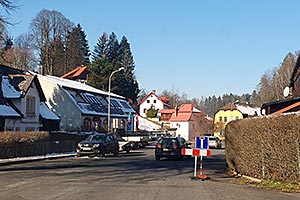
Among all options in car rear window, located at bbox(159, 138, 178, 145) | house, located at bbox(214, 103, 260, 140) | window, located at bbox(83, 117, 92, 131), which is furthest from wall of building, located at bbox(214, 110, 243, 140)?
car rear window, located at bbox(159, 138, 178, 145)

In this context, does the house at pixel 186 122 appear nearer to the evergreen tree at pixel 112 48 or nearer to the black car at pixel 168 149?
the evergreen tree at pixel 112 48

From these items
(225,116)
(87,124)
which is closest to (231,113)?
(225,116)

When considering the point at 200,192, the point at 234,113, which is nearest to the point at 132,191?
the point at 200,192

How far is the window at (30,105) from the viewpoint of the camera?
141ft

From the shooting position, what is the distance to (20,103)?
41719 mm

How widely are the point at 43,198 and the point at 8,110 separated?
28.1m

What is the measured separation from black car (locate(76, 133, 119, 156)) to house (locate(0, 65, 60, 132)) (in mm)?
8119

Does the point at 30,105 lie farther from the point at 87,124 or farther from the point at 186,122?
the point at 186,122

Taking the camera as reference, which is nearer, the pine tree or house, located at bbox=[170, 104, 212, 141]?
the pine tree

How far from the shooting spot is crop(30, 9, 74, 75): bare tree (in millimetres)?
81438

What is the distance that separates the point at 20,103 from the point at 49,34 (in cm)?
4299

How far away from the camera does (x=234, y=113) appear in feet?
330

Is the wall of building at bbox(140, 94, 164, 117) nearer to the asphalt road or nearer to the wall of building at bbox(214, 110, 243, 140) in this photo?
the wall of building at bbox(214, 110, 243, 140)

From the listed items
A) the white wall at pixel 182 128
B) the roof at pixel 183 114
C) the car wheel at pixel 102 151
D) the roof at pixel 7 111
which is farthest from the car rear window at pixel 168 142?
the roof at pixel 183 114
